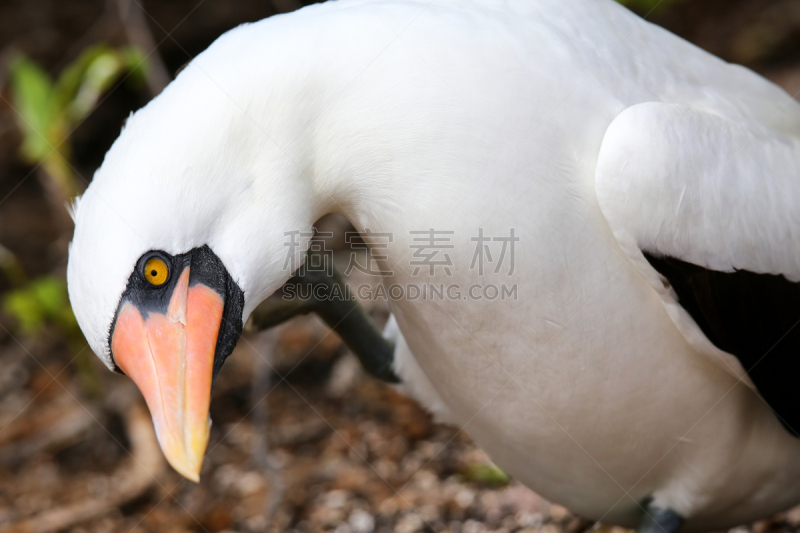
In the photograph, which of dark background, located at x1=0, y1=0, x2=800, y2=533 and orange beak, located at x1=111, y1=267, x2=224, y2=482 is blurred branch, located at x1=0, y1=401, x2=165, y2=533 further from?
orange beak, located at x1=111, y1=267, x2=224, y2=482

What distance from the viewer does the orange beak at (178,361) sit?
1825 millimetres

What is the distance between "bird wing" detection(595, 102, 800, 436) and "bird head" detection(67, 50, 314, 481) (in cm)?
84

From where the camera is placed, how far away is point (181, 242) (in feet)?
5.90

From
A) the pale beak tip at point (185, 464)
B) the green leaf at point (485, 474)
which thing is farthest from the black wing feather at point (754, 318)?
the green leaf at point (485, 474)

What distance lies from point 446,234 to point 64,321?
2626 mm

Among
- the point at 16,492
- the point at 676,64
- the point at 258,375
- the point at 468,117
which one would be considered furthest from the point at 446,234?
the point at 16,492

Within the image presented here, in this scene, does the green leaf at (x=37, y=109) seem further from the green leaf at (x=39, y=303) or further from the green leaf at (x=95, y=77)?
the green leaf at (x=39, y=303)

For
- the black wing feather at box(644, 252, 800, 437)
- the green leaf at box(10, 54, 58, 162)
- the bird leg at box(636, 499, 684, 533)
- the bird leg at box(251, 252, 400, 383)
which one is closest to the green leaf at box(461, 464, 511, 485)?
the bird leg at box(251, 252, 400, 383)

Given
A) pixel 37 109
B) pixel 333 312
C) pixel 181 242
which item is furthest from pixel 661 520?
pixel 37 109

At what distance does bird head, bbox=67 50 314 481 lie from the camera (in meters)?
1.76

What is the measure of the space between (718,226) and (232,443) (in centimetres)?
287

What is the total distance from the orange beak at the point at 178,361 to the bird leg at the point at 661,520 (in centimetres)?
159

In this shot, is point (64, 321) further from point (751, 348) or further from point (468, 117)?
point (751, 348)

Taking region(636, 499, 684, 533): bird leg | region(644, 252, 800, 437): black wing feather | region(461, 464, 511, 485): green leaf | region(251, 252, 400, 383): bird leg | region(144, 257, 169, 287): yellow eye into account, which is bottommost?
region(461, 464, 511, 485): green leaf
